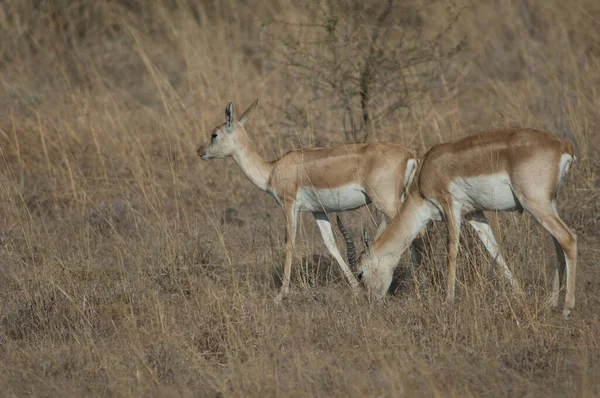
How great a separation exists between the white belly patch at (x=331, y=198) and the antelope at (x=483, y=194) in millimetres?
511

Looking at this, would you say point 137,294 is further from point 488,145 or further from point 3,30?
point 3,30

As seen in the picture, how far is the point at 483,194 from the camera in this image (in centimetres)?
566

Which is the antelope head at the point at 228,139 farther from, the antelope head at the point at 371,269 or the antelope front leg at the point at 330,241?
the antelope head at the point at 371,269

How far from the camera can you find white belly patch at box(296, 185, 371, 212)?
21.4 feet

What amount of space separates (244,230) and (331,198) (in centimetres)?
192

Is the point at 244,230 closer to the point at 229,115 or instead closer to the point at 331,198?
the point at 229,115

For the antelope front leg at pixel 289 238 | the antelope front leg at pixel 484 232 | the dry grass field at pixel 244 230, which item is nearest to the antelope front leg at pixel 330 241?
the dry grass field at pixel 244 230

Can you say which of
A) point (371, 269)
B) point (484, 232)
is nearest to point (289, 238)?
point (371, 269)

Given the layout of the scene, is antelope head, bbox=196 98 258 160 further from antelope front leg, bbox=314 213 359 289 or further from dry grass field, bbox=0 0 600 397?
antelope front leg, bbox=314 213 359 289

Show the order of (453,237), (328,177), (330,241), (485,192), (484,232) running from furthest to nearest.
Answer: (330,241) < (328,177) < (484,232) < (453,237) < (485,192)

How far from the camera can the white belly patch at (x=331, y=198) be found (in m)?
6.52

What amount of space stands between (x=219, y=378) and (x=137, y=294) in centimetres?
169

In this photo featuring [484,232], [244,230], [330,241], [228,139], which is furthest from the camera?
[244,230]

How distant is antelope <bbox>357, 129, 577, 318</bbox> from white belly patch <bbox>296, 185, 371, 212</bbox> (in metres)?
0.51
